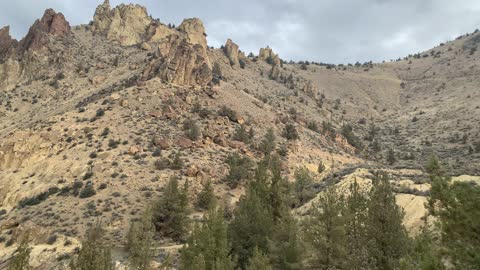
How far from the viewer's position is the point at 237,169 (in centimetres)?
4444

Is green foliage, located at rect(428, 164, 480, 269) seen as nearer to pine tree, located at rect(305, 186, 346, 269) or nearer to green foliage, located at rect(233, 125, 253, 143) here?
pine tree, located at rect(305, 186, 346, 269)

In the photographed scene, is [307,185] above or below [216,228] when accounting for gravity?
above

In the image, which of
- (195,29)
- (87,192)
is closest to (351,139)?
(87,192)

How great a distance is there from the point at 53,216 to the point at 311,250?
80.9 feet

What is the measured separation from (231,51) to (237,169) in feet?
182

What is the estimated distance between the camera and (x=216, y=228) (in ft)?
72.7

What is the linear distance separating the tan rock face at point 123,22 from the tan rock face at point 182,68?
28.6 metres

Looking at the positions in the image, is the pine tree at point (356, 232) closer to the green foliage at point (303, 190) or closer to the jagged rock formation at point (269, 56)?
the green foliage at point (303, 190)

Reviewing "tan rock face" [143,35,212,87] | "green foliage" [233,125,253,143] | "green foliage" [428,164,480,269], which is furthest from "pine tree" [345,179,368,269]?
"tan rock face" [143,35,212,87]

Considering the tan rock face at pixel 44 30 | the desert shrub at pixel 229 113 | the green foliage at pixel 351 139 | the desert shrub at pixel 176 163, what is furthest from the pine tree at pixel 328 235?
the tan rock face at pixel 44 30

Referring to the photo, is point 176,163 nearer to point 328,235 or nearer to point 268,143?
point 268,143

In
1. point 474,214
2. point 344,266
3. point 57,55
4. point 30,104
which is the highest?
point 57,55

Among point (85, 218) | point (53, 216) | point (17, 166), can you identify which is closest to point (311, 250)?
point (85, 218)

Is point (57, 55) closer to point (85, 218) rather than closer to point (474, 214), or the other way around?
point (85, 218)
